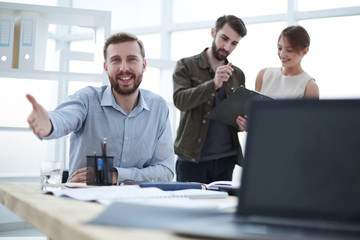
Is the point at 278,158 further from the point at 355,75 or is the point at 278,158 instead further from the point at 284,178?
the point at 355,75

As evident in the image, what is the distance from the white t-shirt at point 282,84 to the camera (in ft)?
8.67

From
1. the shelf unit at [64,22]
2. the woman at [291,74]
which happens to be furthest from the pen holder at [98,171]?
the shelf unit at [64,22]

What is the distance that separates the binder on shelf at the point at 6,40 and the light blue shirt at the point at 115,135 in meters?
1.43

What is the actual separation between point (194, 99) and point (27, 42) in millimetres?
1418

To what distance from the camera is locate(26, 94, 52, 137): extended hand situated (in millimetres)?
1370

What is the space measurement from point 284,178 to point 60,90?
3.17 metres

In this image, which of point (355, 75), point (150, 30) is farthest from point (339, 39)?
point (150, 30)

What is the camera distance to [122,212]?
2.26 feet

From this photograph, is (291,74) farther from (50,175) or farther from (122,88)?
(50,175)

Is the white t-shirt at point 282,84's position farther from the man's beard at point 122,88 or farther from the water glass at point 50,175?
the water glass at point 50,175

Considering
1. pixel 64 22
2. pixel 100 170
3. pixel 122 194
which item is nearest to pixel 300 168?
pixel 122 194

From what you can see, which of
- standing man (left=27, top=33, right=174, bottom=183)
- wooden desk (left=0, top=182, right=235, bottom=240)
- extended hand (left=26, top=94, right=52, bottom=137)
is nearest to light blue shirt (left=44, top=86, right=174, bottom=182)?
standing man (left=27, top=33, right=174, bottom=183)

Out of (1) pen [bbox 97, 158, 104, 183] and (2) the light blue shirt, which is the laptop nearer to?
(1) pen [bbox 97, 158, 104, 183]

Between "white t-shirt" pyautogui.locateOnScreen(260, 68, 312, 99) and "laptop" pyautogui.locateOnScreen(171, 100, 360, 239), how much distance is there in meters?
1.99
